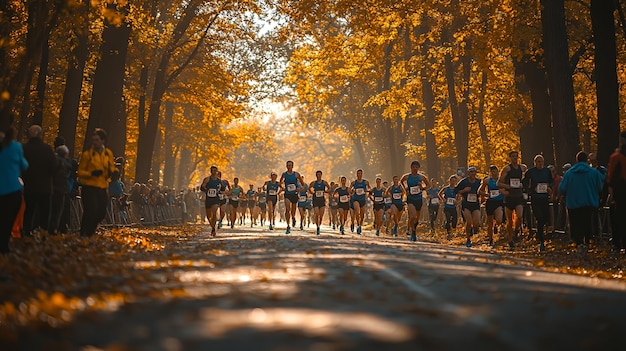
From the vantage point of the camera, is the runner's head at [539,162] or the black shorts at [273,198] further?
the black shorts at [273,198]

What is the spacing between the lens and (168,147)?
209ft

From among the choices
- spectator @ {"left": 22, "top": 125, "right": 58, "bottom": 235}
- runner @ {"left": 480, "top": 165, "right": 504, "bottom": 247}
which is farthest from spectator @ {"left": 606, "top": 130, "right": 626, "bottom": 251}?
spectator @ {"left": 22, "top": 125, "right": 58, "bottom": 235}

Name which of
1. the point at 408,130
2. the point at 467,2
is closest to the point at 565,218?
the point at 467,2

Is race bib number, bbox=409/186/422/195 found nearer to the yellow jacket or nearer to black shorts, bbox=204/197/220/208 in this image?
black shorts, bbox=204/197/220/208

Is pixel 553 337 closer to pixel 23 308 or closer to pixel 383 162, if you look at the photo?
pixel 23 308

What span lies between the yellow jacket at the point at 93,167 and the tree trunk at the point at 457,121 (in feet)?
63.4

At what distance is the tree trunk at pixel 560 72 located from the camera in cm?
2461

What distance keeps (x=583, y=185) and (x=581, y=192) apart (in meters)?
0.14

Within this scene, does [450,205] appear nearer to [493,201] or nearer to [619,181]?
[493,201]

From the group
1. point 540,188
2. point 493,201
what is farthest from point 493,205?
point 540,188

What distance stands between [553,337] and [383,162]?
6036 cm

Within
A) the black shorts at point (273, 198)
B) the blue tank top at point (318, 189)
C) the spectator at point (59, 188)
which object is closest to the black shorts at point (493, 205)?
the blue tank top at point (318, 189)

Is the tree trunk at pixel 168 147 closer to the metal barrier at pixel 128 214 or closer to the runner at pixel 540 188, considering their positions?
the metal barrier at pixel 128 214

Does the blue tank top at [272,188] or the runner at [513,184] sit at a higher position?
the blue tank top at [272,188]
